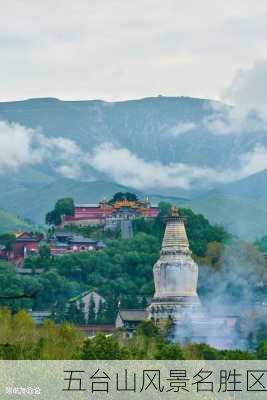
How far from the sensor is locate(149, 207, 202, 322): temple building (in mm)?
129250

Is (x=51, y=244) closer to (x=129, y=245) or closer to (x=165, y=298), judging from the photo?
(x=129, y=245)

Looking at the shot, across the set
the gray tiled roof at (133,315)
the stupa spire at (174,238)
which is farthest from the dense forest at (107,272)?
the stupa spire at (174,238)

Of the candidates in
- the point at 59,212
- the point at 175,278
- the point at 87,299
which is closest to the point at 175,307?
the point at 175,278

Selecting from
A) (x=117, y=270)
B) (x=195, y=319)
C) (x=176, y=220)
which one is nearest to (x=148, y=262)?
(x=117, y=270)

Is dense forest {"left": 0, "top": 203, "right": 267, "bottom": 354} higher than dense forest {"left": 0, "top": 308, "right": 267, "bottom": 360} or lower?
higher

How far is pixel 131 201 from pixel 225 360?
88.1m

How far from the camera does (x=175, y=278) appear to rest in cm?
13212

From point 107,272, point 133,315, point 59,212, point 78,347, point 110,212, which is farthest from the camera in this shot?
point 110,212

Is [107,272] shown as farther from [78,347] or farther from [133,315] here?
[78,347]

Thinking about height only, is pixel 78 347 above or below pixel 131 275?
below

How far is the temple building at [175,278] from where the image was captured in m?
129

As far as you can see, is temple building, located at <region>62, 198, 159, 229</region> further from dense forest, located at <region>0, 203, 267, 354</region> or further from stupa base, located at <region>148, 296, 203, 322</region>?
stupa base, located at <region>148, 296, 203, 322</region>

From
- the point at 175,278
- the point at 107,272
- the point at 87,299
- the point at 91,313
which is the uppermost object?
the point at 107,272

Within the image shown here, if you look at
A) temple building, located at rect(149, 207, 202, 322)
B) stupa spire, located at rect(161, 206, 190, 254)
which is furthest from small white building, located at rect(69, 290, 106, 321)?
stupa spire, located at rect(161, 206, 190, 254)
